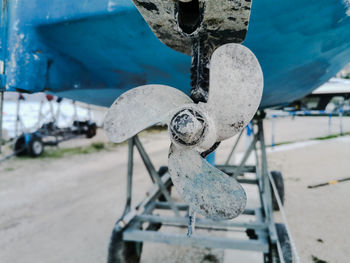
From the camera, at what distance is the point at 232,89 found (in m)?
0.90

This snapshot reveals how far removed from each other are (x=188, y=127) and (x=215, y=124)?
0.15 metres

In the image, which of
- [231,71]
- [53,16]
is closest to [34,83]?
[53,16]

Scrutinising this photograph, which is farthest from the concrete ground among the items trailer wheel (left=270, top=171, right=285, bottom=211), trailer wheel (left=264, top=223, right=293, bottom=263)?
trailer wheel (left=264, top=223, right=293, bottom=263)

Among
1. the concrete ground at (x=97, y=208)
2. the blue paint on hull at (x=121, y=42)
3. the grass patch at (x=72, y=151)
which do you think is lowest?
the concrete ground at (x=97, y=208)

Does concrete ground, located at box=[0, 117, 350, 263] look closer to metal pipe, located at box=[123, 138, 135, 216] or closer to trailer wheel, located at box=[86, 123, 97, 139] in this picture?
metal pipe, located at box=[123, 138, 135, 216]

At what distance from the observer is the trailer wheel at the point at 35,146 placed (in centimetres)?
551

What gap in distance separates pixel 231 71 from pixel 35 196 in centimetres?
336

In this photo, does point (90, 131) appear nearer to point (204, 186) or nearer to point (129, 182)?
point (129, 182)

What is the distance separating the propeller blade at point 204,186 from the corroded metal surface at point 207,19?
40cm

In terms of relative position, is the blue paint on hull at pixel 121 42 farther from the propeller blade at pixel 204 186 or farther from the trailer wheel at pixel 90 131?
the trailer wheel at pixel 90 131

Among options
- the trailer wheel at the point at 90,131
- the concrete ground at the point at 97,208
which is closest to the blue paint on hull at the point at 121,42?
the concrete ground at the point at 97,208

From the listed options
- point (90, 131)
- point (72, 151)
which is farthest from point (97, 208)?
point (90, 131)

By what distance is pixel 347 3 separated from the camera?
3.57 feet

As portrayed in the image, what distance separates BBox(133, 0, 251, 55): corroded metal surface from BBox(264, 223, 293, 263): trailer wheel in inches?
52.3
